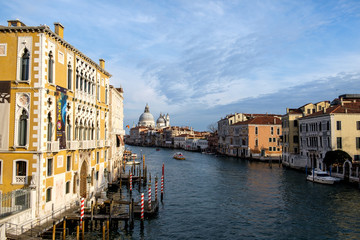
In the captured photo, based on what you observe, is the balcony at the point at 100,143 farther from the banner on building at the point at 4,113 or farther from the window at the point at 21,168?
the banner on building at the point at 4,113

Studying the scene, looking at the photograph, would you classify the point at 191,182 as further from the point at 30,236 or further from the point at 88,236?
the point at 30,236

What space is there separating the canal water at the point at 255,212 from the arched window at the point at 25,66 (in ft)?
32.7

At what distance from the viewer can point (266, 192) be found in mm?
28203

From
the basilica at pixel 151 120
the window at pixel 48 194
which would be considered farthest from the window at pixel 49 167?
the basilica at pixel 151 120

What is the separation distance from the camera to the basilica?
626 feet

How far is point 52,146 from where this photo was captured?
1563cm

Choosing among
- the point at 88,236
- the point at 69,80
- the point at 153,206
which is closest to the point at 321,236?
the point at 153,206

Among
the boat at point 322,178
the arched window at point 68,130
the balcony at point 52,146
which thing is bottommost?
the boat at point 322,178

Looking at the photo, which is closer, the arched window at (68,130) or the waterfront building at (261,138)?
the arched window at (68,130)

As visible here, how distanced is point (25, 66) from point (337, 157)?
30.2m

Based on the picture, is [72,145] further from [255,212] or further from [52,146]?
[255,212]

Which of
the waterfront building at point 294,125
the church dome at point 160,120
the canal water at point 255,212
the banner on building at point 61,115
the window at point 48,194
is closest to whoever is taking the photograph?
the window at point 48,194

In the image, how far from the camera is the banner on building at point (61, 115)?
16.5m

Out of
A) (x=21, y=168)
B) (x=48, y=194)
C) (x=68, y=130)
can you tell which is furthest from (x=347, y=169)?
Result: (x=21, y=168)
